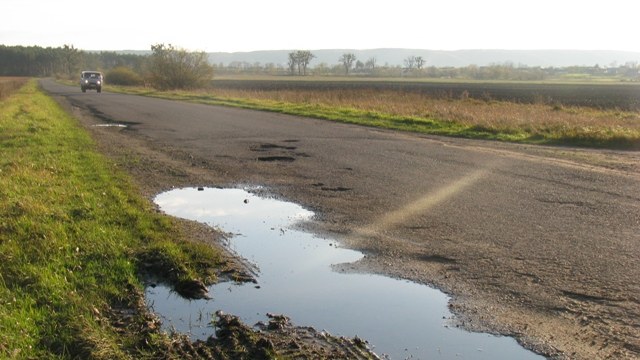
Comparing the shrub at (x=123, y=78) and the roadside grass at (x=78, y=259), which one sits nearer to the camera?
the roadside grass at (x=78, y=259)

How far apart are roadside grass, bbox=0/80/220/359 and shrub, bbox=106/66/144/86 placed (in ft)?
250

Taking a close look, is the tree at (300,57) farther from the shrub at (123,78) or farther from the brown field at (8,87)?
the brown field at (8,87)

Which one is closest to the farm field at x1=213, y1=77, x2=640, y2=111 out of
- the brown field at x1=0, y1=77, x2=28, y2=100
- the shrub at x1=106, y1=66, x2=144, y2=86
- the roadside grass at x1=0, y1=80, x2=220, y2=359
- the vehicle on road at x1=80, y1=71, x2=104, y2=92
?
the shrub at x1=106, y1=66, x2=144, y2=86

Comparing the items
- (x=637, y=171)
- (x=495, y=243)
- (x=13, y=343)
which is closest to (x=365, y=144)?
(x=637, y=171)

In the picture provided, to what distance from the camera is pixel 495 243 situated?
7348 millimetres

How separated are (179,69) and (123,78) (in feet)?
93.3

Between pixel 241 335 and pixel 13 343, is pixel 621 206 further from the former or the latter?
pixel 13 343

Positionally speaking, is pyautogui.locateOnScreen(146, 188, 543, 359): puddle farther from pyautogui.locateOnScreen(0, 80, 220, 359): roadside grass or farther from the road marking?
the road marking

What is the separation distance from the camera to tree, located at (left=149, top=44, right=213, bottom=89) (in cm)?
6334

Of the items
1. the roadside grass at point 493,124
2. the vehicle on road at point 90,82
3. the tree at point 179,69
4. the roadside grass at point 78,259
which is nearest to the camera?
the roadside grass at point 78,259

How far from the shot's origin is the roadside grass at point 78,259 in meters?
4.41

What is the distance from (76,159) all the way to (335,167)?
527 centimetres

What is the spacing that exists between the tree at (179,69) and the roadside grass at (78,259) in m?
53.7

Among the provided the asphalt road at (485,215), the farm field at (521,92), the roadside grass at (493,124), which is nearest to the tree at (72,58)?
the farm field at (521,92)
